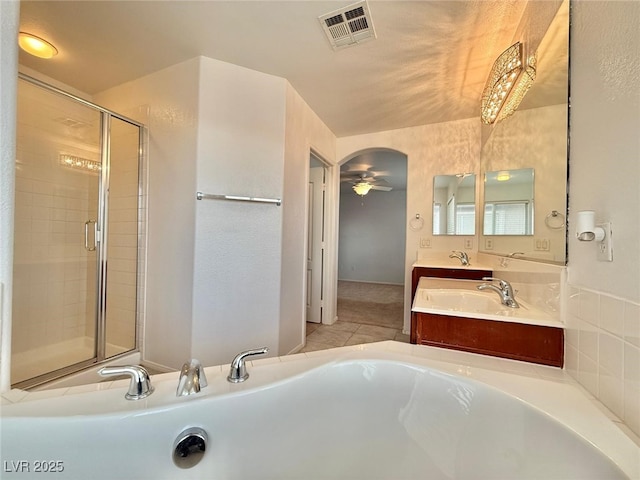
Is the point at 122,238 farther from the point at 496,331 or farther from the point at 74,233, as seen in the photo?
the point at 496,331

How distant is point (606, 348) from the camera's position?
0.71m

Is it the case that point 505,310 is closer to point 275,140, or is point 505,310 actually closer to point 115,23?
point 275,140

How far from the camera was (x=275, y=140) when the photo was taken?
6.63ft

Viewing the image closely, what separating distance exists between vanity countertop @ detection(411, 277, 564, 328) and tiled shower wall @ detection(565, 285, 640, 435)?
4.7 inches

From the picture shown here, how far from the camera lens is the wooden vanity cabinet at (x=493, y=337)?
967 mm

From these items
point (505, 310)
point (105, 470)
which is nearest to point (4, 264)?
point (105, 470)

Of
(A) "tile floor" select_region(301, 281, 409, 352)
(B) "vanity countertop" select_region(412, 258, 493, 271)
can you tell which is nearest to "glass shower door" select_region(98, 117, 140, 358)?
(A) "tile floor" select_region(301, 281, 409, 352)

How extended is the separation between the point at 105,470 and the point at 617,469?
1325 millimetres

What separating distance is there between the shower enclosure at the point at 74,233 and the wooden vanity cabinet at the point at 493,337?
7.34 feet

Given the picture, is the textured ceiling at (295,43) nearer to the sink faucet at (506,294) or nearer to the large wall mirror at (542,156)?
the large wall mirror at (542,156)

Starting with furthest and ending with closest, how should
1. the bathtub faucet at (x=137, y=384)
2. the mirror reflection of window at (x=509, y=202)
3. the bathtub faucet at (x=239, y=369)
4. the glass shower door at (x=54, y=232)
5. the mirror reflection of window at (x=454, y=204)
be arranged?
the mirror reflection of window at (x=454, y=204), the glass shower door at (x=54, y=232), the mirror reflection of window at (x=509, y=202), the bathtub faucet at (x=239, y=369), the bathtub faucet at (x=137, y=384)

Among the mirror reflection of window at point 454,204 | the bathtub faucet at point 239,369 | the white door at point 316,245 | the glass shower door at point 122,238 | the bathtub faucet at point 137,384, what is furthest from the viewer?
the white door at point 316,245

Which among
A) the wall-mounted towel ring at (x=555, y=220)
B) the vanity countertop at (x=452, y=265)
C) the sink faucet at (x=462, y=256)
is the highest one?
the wall-mounted towel ring at (x=555, y=220)

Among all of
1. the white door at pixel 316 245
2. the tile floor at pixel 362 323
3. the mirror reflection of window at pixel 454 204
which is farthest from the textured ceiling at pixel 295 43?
the tile floor at pixel 362 323
